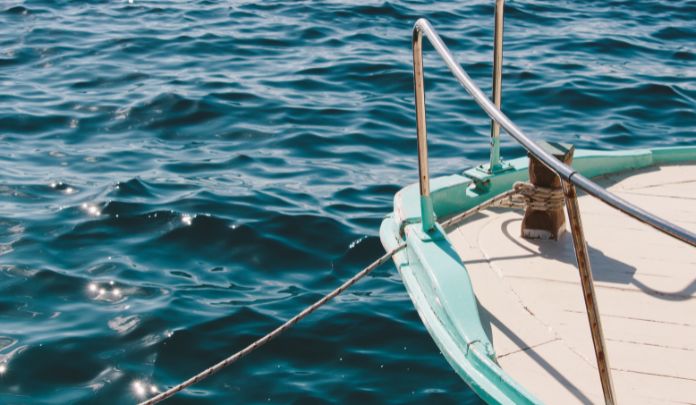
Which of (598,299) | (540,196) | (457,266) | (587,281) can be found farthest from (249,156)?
(587,281)

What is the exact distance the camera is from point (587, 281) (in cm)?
269

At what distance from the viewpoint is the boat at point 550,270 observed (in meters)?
3.05

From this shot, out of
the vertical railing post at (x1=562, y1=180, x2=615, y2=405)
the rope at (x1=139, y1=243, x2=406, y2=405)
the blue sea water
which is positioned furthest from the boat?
the blue sea water

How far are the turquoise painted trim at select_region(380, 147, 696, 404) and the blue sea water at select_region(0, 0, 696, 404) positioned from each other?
2.04 feet

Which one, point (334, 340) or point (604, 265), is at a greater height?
point (604, 265)

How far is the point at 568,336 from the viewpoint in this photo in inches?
133

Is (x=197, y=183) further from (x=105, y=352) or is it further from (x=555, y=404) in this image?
(x=555, y=404)

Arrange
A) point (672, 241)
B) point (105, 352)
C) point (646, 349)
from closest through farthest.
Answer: point (646, 349) < point (672, 241) < point (105, 352)

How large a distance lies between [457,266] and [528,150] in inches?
29.3

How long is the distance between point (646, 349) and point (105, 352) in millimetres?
2162

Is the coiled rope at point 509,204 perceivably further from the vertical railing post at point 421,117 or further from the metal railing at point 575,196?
the metal railing at point 575,196

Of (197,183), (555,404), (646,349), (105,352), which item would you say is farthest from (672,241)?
(197,183)

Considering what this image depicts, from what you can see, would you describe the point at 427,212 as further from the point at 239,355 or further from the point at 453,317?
the point at 239,355

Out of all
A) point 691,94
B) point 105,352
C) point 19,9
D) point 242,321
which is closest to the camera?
point 105,352
